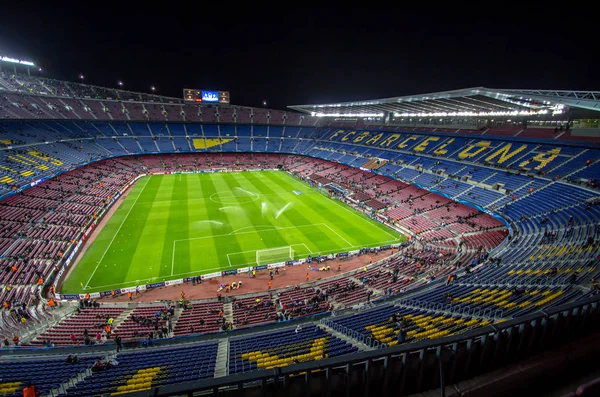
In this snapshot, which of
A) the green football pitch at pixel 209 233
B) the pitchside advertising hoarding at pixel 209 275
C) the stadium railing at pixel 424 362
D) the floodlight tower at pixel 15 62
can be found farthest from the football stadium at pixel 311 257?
the floodlight tower at pixel 15 62

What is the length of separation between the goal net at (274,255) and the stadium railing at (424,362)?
2663cm

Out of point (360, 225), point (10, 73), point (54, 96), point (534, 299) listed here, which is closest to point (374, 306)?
point (534, 299)

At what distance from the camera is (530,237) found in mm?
28141

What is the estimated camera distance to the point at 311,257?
104ft

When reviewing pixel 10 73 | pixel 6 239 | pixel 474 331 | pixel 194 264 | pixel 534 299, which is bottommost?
pixel 194 264

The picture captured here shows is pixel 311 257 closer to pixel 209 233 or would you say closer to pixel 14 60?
pixel 209 233

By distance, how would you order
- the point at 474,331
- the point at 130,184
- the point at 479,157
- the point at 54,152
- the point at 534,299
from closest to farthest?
1. the point at 474,331
2. the point at 534,299
3. the point at 479,157
4. the point at 54,152
5. the point at 130,184

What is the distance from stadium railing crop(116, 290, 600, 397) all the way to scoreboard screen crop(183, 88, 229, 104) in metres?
87.7

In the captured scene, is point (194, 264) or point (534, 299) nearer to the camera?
point (534, 299)

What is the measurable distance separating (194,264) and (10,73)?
79.0 m

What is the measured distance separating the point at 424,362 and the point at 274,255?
28034mm

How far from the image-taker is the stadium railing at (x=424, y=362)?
4168 millimetres

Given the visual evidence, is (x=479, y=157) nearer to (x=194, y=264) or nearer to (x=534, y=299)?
(x=534, y=299)

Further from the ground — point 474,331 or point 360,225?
point 474,331
